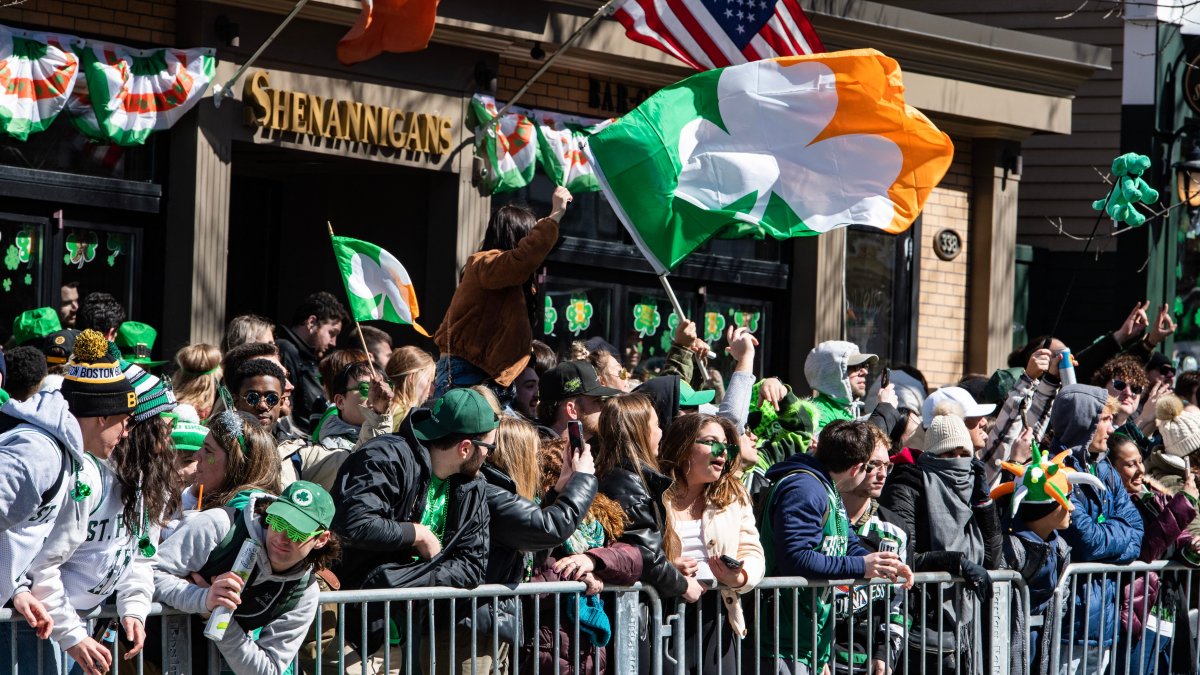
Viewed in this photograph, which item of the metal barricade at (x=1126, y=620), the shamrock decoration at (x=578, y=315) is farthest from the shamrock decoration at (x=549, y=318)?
the metal barricade at (x=1126, y=620)

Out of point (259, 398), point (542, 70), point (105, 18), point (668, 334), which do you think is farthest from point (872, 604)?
point (668, 334)

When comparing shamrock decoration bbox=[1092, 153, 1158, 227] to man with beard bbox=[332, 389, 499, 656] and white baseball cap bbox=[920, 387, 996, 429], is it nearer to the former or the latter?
white baseball cap bbox=[920, 387, 996, 429]

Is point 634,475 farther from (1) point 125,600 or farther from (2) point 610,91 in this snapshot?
(2) point 610,91

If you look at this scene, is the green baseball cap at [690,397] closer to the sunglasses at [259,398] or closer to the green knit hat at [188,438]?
the sunglasses at [259,398]

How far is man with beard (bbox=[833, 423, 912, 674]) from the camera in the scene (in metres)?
7.09

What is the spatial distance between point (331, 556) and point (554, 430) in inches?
95.8

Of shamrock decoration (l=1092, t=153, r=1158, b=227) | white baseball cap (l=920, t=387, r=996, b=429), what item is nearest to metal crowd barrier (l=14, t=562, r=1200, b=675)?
white baseball cap (l=920, t=387, r=996, b=429)

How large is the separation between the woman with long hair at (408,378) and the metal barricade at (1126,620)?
118 inches

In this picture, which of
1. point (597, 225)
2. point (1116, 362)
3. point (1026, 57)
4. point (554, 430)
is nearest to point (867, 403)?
point (1116, 362)

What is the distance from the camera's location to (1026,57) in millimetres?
16188

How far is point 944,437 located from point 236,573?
11.8 ft

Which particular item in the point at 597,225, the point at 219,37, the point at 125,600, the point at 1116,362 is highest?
the point at 219,37

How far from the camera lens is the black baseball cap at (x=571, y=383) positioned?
770 cm

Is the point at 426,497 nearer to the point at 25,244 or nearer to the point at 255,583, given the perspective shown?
the point at 255,583
